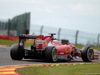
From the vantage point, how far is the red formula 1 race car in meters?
13.3

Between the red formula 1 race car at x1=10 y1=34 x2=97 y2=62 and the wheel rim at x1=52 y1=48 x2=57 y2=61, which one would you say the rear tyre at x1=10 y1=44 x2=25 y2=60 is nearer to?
the red formula 1 race car at x1=10 y1=34 x2=97 y2=62

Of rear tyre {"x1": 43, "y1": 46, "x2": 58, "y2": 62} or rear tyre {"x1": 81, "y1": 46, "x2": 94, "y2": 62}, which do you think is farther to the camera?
rear tyre {"x1": 81, "y1": 46, "x2": 94, "y2": 62}

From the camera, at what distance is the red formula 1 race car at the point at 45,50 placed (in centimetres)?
1334

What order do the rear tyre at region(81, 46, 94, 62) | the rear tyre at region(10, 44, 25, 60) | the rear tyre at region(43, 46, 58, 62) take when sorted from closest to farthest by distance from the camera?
1. the rear tyre at region(43, 46, 58, 62)
2. the rear tyre at region(10, 44, 25, 60)
3. the rear tyre at region(81, 46, 94, 62)

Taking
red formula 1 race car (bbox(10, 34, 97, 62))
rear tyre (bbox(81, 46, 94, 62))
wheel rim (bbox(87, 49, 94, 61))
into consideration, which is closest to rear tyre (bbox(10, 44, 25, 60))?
red formula 1 race car (bbox(10, 34, 97, 62))

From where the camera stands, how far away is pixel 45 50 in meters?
13.3

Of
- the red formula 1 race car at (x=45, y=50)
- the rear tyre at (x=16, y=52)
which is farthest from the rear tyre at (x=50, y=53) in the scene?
the rear tyre at (x=16, y=52)

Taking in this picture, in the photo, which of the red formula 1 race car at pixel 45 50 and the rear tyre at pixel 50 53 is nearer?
the rear tyre at pixel 50 53

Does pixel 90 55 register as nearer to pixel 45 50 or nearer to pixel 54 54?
pixel 54 54

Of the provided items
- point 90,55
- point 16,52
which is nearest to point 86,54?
point 90,55

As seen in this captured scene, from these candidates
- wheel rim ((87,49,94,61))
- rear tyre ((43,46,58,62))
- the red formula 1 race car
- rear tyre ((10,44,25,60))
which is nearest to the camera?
rear tyre ((43,46,58,62))

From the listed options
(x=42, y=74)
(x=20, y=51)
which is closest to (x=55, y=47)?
(x=20, y=51)

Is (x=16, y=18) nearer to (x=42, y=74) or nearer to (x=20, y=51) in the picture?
(x=20, y=51)

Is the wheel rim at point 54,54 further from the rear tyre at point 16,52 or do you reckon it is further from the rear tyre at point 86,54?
the rear tyre at point 86,54
